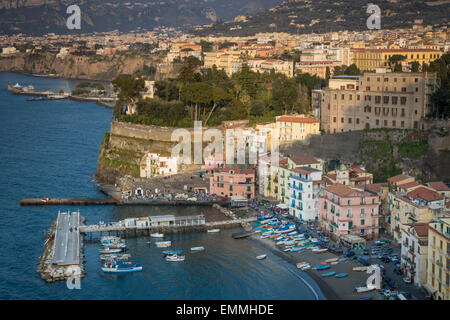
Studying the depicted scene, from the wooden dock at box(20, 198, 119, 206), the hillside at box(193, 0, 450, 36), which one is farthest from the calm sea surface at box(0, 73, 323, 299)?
the hillside at box(193, 0, 450, 36)

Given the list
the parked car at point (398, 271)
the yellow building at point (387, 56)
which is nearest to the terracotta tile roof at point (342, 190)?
the parked car at point (398, 271)

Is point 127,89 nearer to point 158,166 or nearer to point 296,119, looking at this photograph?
point 158,166

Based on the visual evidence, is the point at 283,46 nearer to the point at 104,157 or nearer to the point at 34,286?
the point at 104,157

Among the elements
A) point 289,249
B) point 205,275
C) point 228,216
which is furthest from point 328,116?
point 205,275

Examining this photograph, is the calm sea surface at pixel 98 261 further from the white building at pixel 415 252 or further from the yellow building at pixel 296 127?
the yellow building at pixel 296 127

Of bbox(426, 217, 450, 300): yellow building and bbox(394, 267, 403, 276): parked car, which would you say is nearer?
bbox(426, 217, 450, 300): yellow building

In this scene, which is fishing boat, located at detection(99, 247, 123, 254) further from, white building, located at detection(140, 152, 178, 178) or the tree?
the tree
